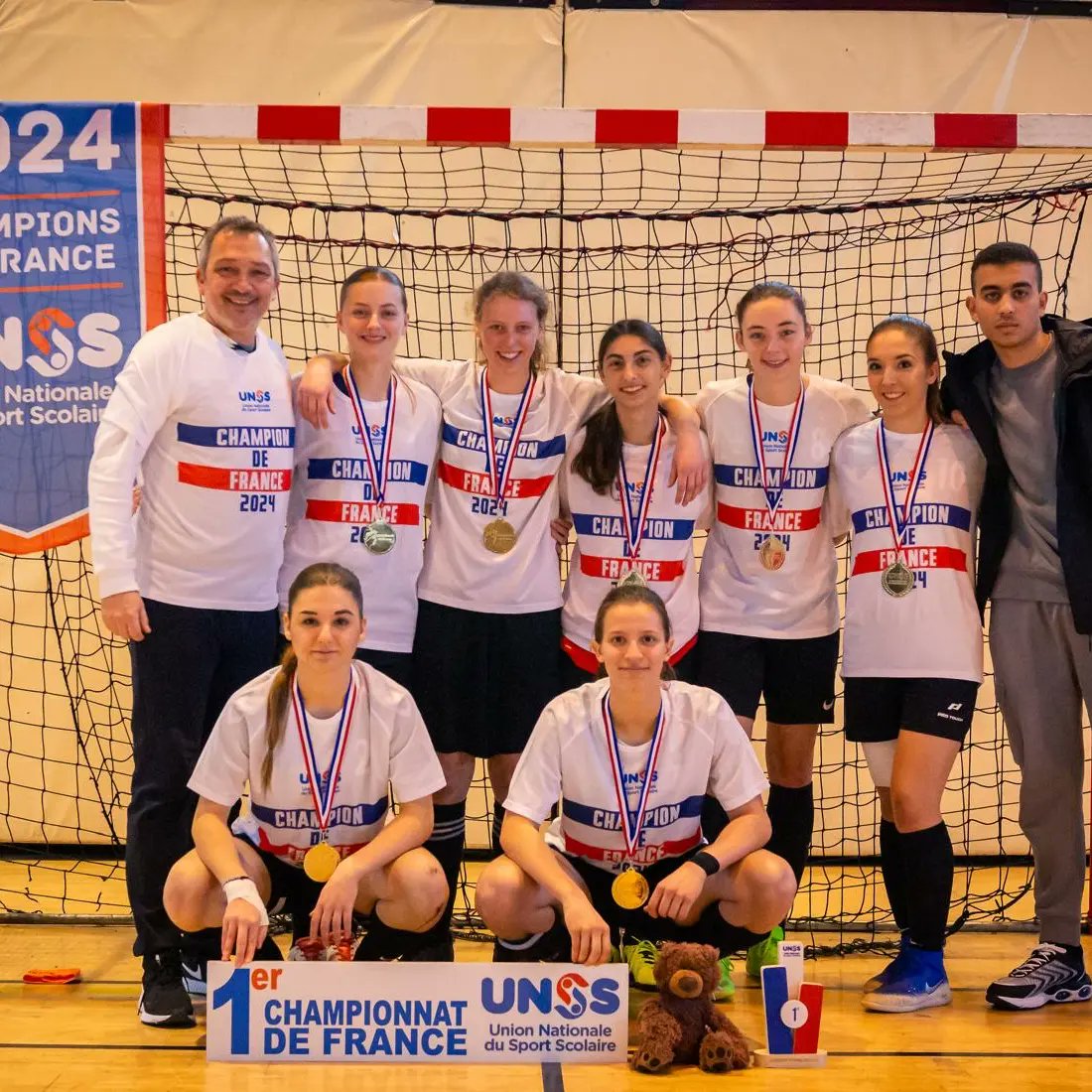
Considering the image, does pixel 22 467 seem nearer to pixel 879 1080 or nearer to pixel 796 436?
pixel 796 436

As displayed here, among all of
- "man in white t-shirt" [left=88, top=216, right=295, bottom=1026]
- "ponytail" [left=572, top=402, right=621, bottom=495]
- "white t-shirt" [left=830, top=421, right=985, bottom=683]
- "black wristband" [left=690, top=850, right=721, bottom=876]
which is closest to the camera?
"black wristband" [left=690, top=850, right=721, bottom=876]

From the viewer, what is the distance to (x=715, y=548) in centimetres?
429

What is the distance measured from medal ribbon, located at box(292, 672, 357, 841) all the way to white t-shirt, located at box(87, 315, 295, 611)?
45 centimetres

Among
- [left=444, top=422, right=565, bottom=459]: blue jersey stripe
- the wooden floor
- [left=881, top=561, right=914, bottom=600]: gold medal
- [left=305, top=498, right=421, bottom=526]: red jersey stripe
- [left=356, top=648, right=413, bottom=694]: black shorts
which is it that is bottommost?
the wooden floor

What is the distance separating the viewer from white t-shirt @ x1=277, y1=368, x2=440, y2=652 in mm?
4047

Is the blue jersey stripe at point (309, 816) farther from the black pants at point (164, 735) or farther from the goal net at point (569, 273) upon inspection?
the goal net at point (569, 273)

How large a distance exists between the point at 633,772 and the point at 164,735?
4.40 ft

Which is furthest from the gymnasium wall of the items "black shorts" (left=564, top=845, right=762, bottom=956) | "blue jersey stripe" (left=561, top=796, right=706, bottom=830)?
"black shorts" (left=564, top=845, right=762, bottom=956)

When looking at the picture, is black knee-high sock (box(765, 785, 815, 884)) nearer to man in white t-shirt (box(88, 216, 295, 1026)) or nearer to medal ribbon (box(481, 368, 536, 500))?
medal ribbon (box(481, 368, 536, 500))

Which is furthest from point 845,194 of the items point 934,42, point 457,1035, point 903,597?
point 457,1035

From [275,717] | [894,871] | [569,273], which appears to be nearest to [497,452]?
[275,717]

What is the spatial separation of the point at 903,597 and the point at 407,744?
5.08 ft

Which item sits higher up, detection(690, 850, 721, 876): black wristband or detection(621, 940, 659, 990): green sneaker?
detection(690, 850, 721, 876): black wristband

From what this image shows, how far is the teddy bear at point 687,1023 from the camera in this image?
3.32m
